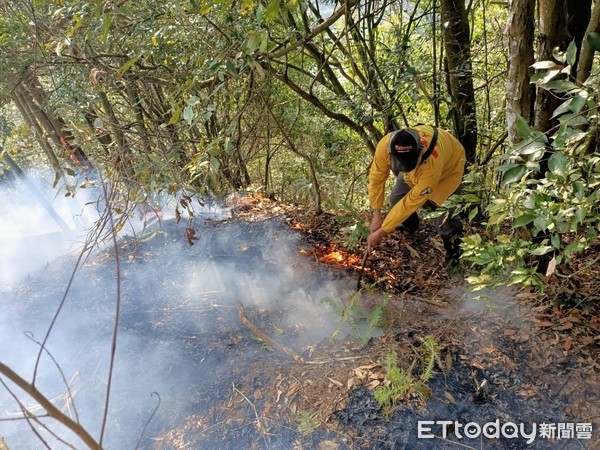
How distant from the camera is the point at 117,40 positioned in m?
3.53

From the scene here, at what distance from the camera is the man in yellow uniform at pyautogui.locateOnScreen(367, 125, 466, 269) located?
3166 mm

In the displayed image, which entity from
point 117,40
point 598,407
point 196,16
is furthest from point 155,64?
point 598,407

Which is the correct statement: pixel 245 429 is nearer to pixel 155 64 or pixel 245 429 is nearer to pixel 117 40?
pixel 155 64

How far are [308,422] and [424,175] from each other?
218cm

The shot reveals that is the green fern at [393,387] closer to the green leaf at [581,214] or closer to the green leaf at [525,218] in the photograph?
the green leaf at [525,218]

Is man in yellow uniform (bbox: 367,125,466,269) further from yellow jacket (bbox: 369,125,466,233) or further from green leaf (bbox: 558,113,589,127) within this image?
green leaf (bbox: 558,113,589,127)

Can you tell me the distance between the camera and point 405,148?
10.1 feet

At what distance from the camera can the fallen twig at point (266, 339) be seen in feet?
9.87

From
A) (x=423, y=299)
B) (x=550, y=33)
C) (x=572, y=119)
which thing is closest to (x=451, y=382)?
(x=423, y=299)

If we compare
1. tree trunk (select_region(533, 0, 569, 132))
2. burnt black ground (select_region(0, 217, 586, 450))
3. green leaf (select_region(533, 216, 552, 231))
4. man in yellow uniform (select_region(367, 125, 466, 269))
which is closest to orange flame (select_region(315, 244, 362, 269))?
burnt black ground (select_region(0, 217, 586, 450))

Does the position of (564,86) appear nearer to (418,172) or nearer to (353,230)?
(418,172)

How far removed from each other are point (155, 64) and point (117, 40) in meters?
0.38

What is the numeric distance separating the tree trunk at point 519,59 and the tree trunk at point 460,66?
1.15m

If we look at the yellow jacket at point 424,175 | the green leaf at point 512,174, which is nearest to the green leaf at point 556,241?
the green leaf at point 512,174
